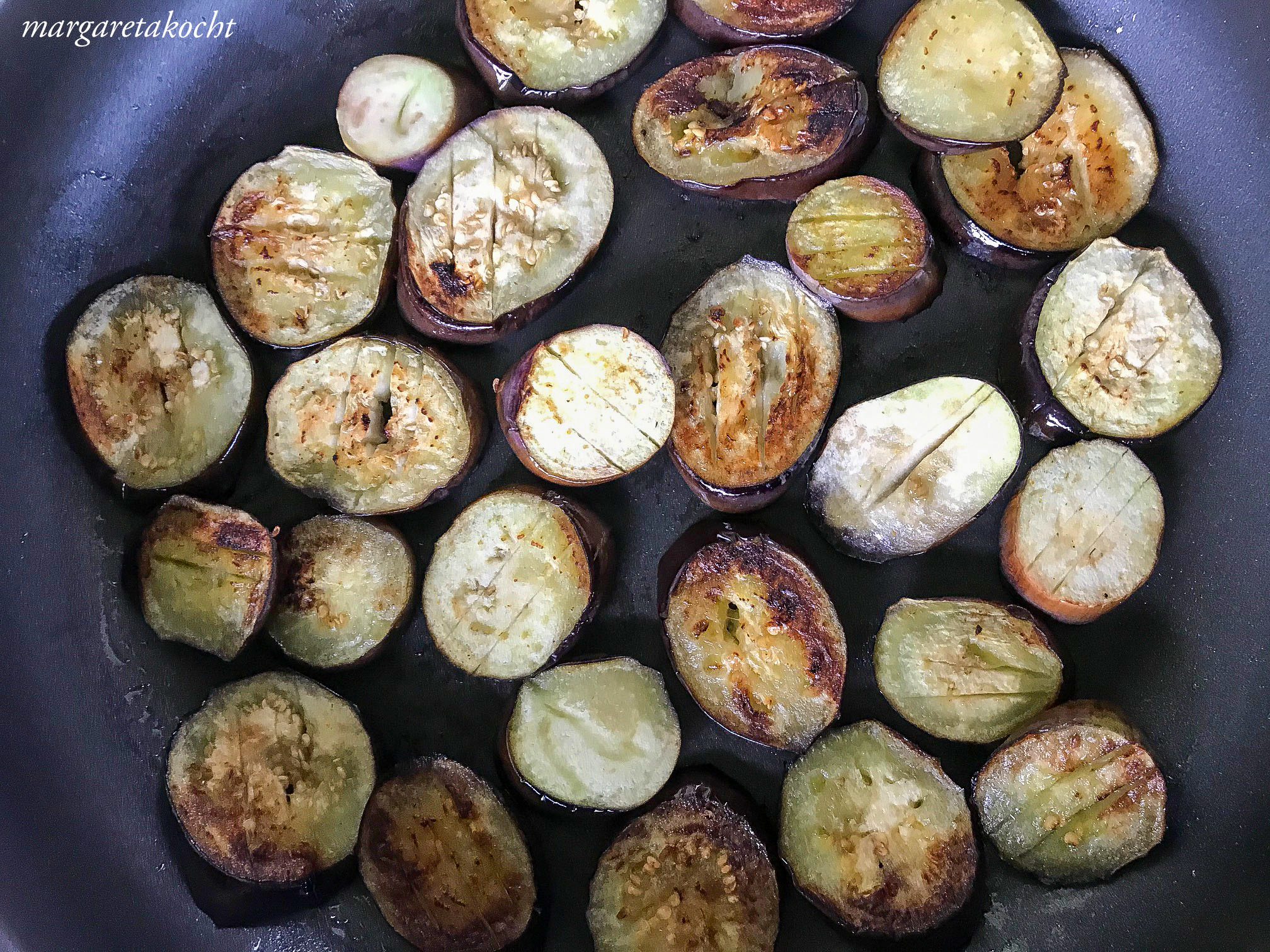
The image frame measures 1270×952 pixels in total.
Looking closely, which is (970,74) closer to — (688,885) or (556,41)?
(556,41)

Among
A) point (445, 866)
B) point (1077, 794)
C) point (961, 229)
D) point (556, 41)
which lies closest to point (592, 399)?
point (556, 41)

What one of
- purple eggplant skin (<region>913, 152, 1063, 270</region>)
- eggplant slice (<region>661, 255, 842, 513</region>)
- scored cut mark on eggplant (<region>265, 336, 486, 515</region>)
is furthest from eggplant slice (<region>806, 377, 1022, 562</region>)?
scored cut mark on eggplant (<region>265, 336, 486, 515</region>)

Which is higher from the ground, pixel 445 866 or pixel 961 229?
pixel 961 229

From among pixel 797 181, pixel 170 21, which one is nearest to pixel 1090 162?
pixel 797 181

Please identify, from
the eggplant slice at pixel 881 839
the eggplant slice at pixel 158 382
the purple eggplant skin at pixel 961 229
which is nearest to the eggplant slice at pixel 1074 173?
the purple eggplant skin at pixel 961 229

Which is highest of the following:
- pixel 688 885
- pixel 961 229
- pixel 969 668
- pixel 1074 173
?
pixel 1074 173

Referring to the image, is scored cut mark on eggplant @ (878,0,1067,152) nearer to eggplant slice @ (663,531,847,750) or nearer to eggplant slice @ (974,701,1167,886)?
eggplant slice @ (663,531,847,750)

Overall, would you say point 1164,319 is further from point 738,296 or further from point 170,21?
point 170,21
